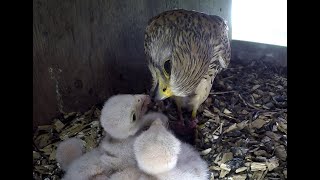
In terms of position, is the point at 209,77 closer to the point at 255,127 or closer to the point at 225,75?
the point at 255,127

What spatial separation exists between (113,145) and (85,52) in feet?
3.40

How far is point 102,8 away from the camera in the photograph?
9.81ft

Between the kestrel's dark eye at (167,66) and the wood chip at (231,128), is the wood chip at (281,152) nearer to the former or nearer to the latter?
the wood chip at (231,128)

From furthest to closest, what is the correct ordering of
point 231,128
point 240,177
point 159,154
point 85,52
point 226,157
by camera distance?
point 85,52
point 231,128
point 226,157
point 240,177
point 159,154

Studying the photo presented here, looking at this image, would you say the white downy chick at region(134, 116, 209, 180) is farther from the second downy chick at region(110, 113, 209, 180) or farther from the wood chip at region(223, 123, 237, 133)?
the wood chip at region(223, 123, 237, 133)

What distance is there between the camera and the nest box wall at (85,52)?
274 centimetres

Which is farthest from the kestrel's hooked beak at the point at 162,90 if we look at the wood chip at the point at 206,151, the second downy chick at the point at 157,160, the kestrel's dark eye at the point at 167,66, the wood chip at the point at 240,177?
the wood chip at the point at 240,177

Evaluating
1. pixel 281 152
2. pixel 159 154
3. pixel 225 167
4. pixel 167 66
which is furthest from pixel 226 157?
pixel 159 154

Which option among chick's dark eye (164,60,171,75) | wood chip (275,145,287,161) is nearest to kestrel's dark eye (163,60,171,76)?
chick's dark eye (164,60,171,75)

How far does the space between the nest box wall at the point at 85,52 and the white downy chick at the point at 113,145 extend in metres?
0.81

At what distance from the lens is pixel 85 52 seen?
9.72 feet

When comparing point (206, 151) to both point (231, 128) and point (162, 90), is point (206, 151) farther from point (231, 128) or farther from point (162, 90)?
point (162, 90)

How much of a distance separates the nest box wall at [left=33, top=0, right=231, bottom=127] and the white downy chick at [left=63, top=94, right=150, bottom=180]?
81 cm
